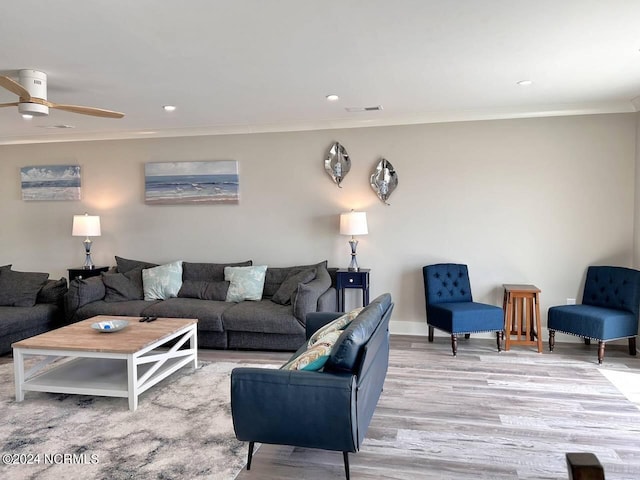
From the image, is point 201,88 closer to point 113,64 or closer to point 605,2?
point 113,64

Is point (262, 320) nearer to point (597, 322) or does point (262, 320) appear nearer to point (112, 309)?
point (112, 309)

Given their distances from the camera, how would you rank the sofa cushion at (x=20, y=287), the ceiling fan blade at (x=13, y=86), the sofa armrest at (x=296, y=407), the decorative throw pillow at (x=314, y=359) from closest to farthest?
the sofa armrest at (x=296, y=407) → the decorative throw pillow at (x=314, y=359) → the ceiling fan blade at (x=13, y=86) → the sofa cushion at (x=20, y=287)

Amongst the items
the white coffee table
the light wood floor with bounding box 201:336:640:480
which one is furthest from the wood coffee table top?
the light wood floor with bounding box 201:336:640:480

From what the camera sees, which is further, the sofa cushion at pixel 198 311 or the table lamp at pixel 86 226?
the table lamp at pixel 86 226

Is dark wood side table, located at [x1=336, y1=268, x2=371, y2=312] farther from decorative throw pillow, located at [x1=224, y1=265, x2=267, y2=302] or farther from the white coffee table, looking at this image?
the white coffee table

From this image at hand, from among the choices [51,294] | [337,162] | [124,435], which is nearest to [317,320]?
[124,435]

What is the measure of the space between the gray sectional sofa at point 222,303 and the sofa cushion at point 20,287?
445 millimetres

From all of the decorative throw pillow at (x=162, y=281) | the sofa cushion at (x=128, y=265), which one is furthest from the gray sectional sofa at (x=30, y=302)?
the decorative throw pillow at (x=162, y=281)

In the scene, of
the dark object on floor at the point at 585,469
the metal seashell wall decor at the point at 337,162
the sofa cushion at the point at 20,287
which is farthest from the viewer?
the metal seashell wall decor at the point at 337,162

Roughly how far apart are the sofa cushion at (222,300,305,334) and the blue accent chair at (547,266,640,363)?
2.61 meters

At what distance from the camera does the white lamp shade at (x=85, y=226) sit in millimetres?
5820

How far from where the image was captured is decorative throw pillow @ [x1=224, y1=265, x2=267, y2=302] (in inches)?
207

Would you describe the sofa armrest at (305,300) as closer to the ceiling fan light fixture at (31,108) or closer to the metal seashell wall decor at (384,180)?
the metal seashell wall decor at (384,180)

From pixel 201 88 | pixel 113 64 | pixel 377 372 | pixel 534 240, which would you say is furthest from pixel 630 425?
pixel 113 64
